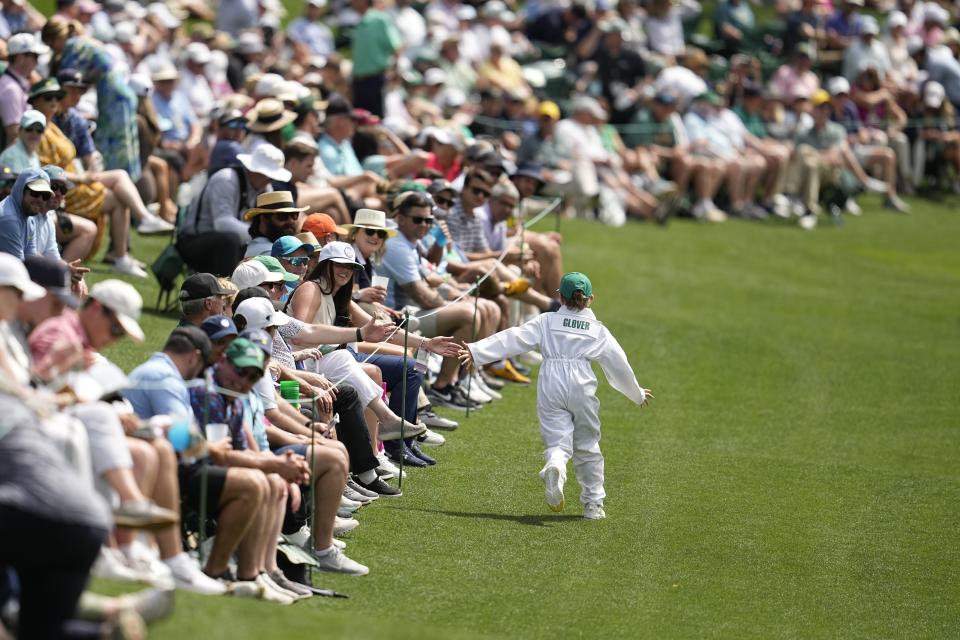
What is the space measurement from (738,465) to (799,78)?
15.4 m

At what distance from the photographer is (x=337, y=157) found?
55.5 ft

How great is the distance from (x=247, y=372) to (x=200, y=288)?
118 centimetres

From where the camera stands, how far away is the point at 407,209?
13.6m

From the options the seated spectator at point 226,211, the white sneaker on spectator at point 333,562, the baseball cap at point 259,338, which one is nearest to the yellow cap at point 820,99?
the seated spectator at point 226,211

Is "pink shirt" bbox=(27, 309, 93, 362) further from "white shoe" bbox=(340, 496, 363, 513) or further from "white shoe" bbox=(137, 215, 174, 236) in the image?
"white shoe" bbox=(137, 215, 174, 236)

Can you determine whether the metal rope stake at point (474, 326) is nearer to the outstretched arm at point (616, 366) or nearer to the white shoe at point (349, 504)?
the outstretched arm at point (616, 366)

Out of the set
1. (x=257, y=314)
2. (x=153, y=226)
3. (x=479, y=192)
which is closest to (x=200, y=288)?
(x=257, y=314)

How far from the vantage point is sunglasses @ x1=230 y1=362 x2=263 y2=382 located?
866 centimetres

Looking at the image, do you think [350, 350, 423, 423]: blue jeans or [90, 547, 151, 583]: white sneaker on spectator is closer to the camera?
[90, 547, 151, 583]: white sneaker on spectator

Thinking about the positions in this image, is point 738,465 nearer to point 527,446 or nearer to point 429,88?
point 527,446

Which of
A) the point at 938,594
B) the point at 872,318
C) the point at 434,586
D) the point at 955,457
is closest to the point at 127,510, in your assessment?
the point at 434,586

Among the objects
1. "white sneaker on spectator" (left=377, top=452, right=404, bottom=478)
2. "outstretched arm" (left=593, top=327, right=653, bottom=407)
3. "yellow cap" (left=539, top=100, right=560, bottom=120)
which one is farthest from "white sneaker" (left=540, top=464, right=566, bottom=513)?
"yellow cap" (left=539, top=100, right=560, bottom=120)

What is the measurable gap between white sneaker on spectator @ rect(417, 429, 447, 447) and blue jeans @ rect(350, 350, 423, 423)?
0.48m

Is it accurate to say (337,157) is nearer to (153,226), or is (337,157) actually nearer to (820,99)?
(153,226)
